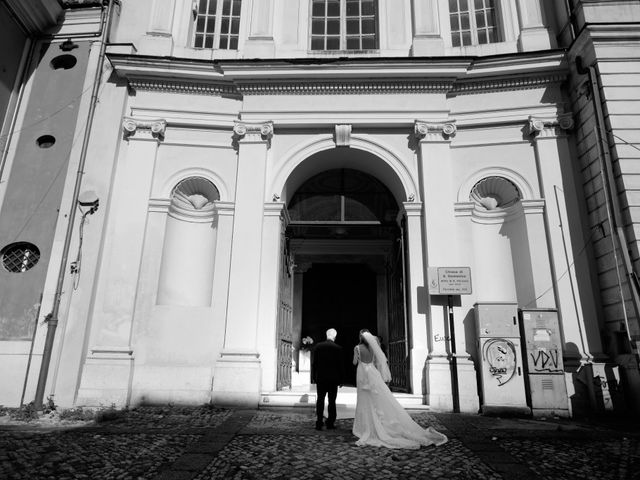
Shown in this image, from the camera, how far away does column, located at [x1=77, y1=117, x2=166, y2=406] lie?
27.7ft

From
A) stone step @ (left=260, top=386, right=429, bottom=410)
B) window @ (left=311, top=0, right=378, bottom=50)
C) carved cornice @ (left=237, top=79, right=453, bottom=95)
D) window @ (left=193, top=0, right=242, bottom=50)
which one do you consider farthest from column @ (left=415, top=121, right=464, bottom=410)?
window @ (left=193, top=0, right=242, bottom=50)

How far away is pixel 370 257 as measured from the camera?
13.8 m

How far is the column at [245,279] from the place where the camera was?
8406 millimetres

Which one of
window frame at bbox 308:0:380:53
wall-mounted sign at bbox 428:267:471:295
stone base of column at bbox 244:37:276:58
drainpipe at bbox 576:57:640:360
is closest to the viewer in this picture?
drainpipe at bbox 576:57:640:360

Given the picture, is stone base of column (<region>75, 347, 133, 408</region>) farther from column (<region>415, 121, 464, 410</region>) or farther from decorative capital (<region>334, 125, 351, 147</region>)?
decorative capital (<region>334, 125, 351, 147</region>)

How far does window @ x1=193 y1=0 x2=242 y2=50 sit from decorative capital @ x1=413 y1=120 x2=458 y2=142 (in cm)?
530

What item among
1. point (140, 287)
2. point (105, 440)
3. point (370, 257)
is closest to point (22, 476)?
point (105, 440)

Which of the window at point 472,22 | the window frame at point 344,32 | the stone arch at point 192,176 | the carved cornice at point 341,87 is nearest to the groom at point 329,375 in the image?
the stone arch at point 192,176

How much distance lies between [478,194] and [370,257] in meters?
4.47

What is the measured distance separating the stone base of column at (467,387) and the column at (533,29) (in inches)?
291

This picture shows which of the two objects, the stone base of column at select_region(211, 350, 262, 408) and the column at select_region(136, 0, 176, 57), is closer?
the stone base of column at select_region(211, 350, 262, 408)

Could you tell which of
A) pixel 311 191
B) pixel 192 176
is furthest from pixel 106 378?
pixel 311 191

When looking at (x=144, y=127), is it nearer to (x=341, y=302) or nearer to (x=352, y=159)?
(x=352, y=159)

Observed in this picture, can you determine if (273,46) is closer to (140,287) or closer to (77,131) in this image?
(77,131)
